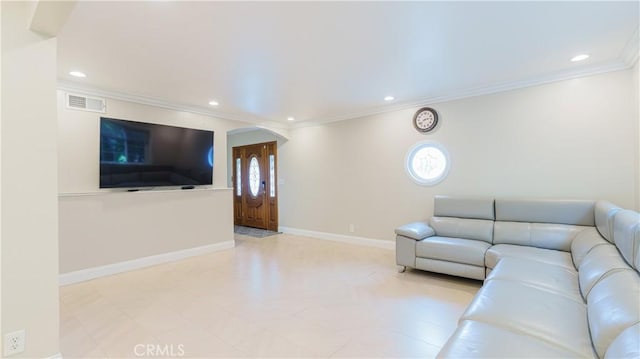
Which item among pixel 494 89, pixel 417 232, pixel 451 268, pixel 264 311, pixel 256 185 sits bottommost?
pixel 264 311

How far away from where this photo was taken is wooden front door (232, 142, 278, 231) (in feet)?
21.8

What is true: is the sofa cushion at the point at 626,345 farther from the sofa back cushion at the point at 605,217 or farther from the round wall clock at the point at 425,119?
the round wall clock at the point at 425,119

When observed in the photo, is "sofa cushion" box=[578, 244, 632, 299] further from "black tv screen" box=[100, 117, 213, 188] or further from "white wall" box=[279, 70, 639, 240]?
"black tv screen" box=[100, 117, 213, 188]

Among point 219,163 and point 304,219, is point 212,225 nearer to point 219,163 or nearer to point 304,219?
point 219,163

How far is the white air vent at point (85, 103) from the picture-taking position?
138 inches

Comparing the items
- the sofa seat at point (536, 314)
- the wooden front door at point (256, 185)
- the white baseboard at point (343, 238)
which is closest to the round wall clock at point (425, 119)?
the white baseboard at point (343, 238)

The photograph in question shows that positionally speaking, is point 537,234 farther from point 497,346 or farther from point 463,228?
point 497,346

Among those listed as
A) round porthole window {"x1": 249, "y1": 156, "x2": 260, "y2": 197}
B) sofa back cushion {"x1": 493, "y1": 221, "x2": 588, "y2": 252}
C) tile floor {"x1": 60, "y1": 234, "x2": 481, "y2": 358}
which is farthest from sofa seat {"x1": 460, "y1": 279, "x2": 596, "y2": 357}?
round porthole window {"x1": 249, "y1": 156, "x2": 260, "y2": 197}

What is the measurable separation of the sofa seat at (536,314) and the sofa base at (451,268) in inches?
47.0

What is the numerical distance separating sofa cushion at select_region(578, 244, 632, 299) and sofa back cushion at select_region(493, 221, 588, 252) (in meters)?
0.92

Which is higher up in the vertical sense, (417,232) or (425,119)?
(425,119)

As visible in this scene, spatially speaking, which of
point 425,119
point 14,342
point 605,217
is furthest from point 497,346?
point 425,119

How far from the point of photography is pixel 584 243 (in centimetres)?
256

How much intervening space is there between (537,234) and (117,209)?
5031 mm
